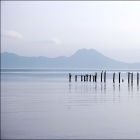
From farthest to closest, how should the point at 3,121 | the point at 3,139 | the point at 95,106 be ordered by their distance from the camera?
the point at 95,106
the point at 3,121
the point at 3,139

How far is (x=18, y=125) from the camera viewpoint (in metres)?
13.8

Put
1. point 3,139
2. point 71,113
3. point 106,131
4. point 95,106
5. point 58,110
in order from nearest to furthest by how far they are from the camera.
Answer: point 3,139, point 106,131, point 71,113, point 58,110, point 95,106

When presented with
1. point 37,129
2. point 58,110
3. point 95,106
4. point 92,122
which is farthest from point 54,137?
point 95,106

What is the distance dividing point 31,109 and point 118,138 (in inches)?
306

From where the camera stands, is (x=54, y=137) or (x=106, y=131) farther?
(x=106, y=131)

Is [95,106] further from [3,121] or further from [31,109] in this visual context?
[3,121]

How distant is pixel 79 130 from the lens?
13.1 m

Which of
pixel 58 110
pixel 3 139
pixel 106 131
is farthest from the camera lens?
pixel 58 110

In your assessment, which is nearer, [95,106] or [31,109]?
[31,109]

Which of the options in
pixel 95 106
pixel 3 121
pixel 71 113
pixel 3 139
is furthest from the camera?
pixel 95 106

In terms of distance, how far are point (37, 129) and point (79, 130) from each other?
1680 mm

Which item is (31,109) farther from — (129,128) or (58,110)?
(129,128)

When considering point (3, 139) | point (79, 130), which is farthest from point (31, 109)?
point (3, 139)

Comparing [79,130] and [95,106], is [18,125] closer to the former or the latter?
[79,130]
